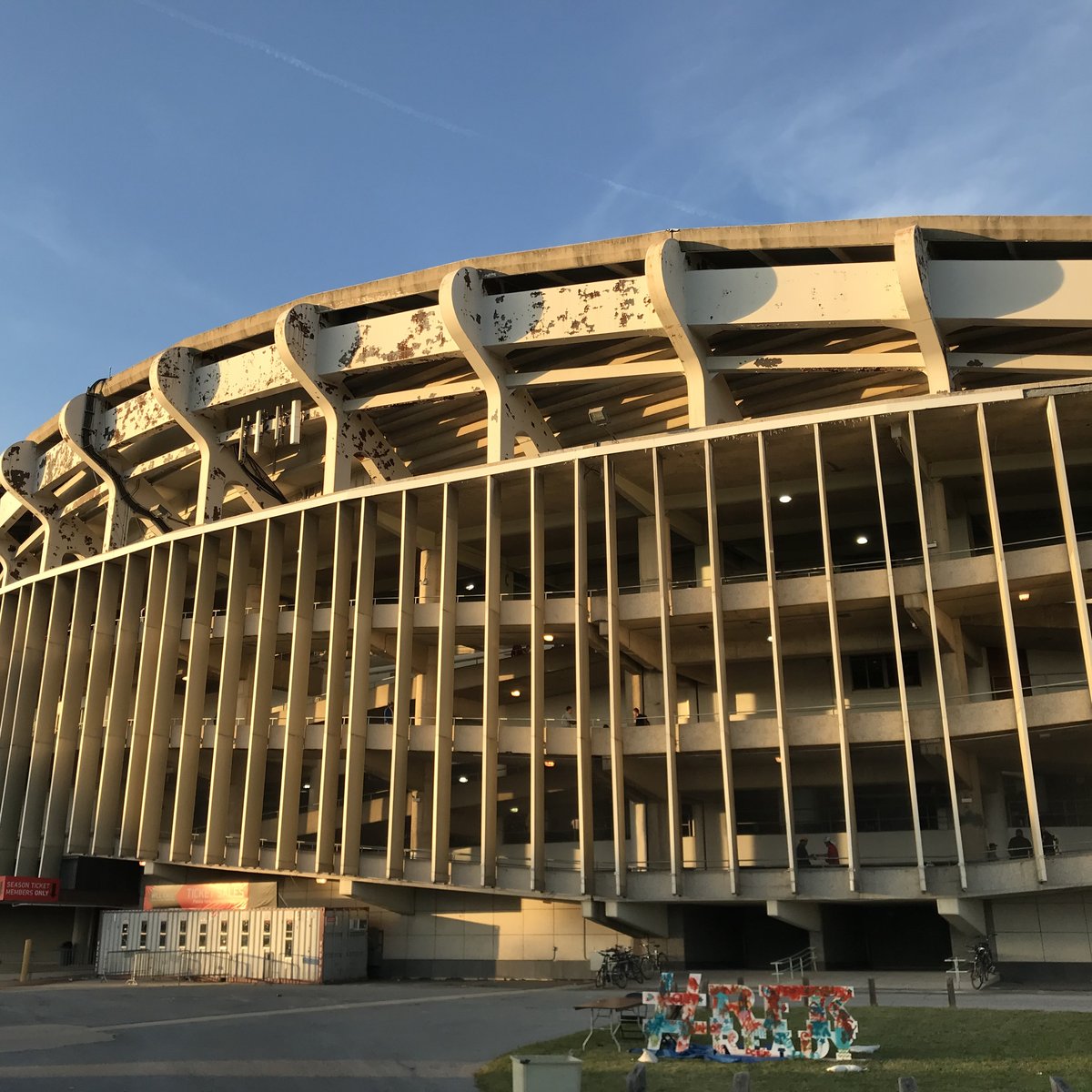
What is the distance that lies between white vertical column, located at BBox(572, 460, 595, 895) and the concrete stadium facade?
16 cm

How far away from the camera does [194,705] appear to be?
36750mm

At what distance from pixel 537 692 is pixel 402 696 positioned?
13.7 ft

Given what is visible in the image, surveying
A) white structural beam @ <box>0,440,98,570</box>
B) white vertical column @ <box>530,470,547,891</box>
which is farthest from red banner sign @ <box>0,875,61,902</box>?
white vertical column @ <box>530,470,547,891</box>

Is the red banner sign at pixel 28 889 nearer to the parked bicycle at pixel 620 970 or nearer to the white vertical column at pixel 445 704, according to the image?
the white vertical column at pixel 445 704

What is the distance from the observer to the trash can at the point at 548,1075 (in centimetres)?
1150

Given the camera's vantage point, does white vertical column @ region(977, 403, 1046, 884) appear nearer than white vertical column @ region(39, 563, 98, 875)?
Yes

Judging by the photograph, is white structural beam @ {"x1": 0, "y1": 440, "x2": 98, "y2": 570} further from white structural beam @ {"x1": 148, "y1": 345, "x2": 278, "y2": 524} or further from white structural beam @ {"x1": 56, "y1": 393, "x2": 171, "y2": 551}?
white structural beam @ {"x1": 148, "y1": 345, "x2": 278, "y2": 524}

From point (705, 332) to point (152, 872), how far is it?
24803 millimetres

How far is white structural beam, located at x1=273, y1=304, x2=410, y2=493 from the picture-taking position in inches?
1379

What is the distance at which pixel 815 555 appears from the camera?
36.6 meters

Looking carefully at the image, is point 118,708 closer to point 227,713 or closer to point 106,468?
point 227,713

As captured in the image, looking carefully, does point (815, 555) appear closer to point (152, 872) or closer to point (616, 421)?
point (616, 421)

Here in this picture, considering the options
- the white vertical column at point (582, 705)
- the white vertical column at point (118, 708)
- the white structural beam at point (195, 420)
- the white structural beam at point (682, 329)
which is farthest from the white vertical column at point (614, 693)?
the white vertical column at point (118, 708)

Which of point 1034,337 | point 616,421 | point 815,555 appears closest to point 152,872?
point 616,421
